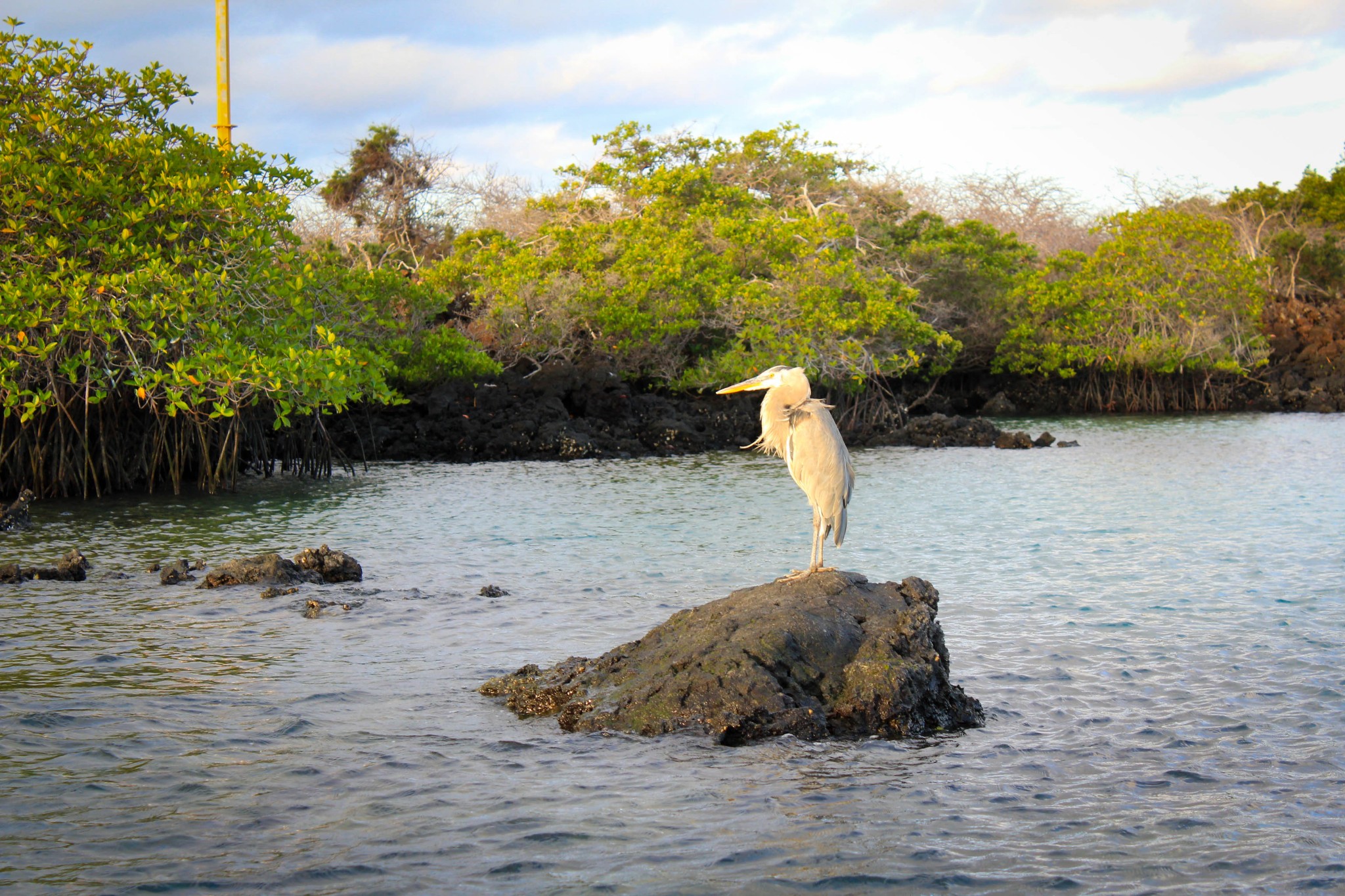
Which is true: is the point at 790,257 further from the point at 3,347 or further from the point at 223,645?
the point at 223,645

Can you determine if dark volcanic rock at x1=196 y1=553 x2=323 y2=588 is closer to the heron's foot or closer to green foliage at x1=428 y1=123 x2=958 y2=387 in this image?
the heron's foot

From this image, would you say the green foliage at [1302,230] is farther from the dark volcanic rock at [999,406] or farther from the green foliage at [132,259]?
the green foliage at [132,259]

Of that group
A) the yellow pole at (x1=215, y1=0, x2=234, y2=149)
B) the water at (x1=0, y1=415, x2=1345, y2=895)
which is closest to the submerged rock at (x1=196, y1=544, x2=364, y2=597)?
the water at (x1=0, y1=415, x2=1345, y2=895)

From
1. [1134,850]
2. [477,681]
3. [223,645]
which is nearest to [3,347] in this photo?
[223,645]

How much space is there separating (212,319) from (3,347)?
2214 mm

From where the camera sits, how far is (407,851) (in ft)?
14.6

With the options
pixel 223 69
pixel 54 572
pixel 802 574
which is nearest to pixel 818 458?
pixel 802 574

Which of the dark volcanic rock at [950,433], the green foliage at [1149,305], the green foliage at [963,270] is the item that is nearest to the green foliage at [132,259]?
the dark volcanic rock at [950,433]

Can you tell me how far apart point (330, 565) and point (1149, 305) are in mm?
26934

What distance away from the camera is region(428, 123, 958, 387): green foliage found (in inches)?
926

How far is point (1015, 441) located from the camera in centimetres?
2341

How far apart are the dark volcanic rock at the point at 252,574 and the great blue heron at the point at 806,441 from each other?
4.67 metres

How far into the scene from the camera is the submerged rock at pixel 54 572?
9.32 metres

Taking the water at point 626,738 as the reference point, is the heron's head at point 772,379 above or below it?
above
